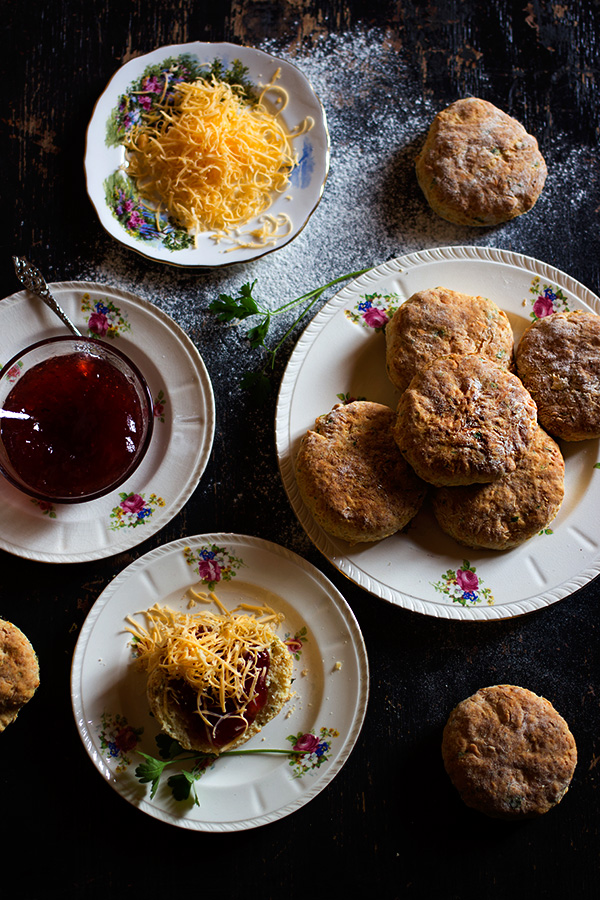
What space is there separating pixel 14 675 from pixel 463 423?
6.32 feet

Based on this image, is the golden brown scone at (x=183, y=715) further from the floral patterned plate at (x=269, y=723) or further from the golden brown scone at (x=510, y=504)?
the golden brown scone at (x=510, y=504)

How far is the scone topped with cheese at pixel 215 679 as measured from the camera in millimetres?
2344

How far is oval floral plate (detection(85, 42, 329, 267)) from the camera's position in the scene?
2.72 m

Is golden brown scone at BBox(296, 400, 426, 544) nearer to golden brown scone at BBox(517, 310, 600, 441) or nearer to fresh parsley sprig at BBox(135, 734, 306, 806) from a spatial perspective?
golden brown scone at BBox(517, 310, 600, 441)

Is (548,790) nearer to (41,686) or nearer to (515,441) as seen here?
(515,441)

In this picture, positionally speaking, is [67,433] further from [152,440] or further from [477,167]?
[477,167]

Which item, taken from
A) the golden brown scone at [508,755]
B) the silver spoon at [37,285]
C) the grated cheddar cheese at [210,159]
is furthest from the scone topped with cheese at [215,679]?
the grated cheddar cheese at [210,159]

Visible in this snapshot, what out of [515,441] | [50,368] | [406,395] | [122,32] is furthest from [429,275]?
[122,32]

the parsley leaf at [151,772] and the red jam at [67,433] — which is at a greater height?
the red jam at [67,433]

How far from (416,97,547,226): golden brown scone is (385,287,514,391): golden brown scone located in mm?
492

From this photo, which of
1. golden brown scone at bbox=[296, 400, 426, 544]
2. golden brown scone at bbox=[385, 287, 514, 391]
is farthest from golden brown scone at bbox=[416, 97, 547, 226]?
golden brown scone at bbox=[296, 400, 426, 544]

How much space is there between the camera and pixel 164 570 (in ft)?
8.34

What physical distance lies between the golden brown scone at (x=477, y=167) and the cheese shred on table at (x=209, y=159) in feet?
2.10

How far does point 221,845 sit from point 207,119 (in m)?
2.92
